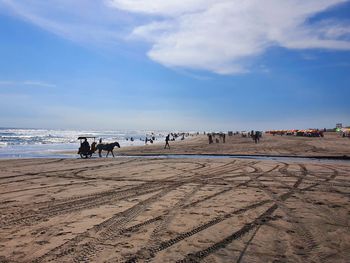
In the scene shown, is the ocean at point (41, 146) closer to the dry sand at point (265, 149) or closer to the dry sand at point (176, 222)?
the dry sand at point (265, 149)

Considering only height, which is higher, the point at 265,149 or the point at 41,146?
the point at 265,149

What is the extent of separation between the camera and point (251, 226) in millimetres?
7145

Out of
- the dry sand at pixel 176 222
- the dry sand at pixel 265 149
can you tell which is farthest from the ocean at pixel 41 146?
the dry sand at pixel 176 222

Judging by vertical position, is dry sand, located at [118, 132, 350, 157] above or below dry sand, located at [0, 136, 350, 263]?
above

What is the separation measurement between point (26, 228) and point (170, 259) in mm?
3782

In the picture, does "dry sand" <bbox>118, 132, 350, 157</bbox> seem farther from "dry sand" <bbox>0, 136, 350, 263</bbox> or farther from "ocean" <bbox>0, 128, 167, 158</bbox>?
"dry sand" <bbox>0, 136, 350, 263</bbox>

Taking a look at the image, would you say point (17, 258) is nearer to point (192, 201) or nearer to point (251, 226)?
point (251, 226)

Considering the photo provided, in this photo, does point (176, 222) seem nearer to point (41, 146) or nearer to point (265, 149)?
point (265, 149)

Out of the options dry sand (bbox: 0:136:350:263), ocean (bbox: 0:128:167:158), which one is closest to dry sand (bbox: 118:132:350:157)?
ocean (bbox: 0:128:167:158)

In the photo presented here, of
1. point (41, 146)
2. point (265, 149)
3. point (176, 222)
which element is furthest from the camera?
point (41, 146)

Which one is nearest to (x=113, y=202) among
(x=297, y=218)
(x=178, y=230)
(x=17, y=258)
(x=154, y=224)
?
(x=154, y=224)

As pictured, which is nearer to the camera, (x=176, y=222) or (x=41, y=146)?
(x=176, y=222)

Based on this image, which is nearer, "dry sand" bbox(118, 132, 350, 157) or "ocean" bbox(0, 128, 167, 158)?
"dry sand" bbox(118, 132, 350, 157)

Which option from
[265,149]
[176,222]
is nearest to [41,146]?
[265,149]
